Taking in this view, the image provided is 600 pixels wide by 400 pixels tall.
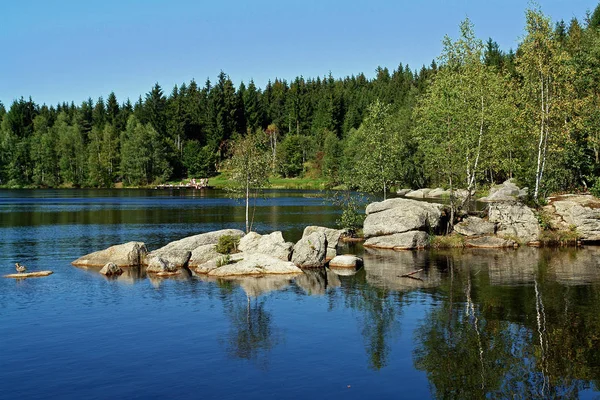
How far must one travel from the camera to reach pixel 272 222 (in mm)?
80438

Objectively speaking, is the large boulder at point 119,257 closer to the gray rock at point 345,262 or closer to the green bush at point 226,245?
the green bush at point 226,245

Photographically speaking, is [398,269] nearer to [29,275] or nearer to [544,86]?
[29,275]

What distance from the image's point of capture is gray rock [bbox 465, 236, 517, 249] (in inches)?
2199

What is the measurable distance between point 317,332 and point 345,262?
715 inches

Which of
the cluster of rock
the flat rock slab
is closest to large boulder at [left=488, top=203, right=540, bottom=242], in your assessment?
the cluster of rock

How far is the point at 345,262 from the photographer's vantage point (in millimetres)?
46375

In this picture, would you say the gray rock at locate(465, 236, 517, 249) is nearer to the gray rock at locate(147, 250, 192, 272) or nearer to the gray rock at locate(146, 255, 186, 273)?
the gray rock at locate(147, 250, 192, 272)

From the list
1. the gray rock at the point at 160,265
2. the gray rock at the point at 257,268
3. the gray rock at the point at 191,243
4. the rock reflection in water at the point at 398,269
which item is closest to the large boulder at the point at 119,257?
the gray rock at the point at 191,243

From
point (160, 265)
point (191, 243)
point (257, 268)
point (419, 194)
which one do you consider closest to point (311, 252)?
point (257, 268)

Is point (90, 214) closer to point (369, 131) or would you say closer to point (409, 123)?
point (369, 131)

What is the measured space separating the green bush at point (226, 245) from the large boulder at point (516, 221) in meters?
26.2

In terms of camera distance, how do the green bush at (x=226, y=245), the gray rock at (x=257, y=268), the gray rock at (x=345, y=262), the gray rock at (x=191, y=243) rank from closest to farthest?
the gray rock at (x=257, y=268)
the gray rock at (x=345, y=262)
the green bush at (x=226, y=245)
the gray rock at (x=191, y=243)

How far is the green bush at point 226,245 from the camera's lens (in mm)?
48719

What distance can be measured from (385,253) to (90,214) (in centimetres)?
5987
